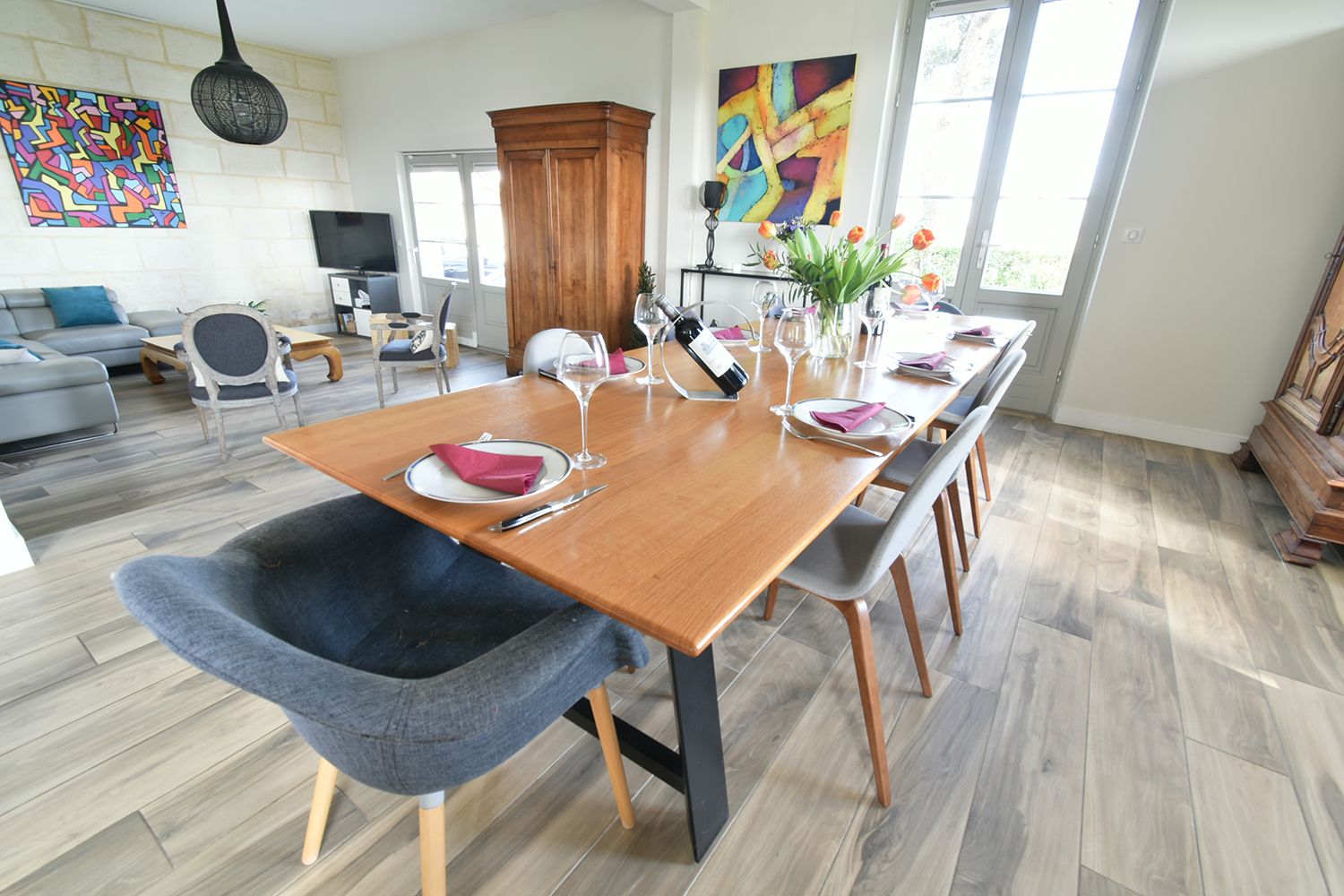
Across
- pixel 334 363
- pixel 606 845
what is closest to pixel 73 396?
pixel 334 363

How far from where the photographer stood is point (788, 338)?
1.42 m

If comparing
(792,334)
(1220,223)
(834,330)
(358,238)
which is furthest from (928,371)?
(358,238)

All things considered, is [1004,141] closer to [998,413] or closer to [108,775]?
[998,413]

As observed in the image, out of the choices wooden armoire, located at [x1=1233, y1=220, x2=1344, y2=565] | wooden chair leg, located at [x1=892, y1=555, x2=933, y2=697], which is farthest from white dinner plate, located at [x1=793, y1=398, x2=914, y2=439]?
wooden armoire, located at [x1=1233, y1=220, x2=1344, y2=565]

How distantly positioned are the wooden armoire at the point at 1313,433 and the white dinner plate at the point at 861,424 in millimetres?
2117

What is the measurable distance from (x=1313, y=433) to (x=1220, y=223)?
4.55ft

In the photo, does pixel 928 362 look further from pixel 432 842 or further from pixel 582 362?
pixel 432 842

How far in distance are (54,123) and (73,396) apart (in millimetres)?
3272

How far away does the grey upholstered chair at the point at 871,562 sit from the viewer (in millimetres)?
1107

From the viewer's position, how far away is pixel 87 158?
485 centimetres

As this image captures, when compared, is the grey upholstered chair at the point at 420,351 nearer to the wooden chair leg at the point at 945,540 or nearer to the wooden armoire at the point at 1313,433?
the wooden chair leg at the point at 945,540

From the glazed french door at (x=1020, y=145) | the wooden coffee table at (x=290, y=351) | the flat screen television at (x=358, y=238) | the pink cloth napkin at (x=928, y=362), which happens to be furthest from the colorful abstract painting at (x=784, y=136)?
the flat screen television at (x=358, y=238)

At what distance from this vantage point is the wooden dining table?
758 millimetres

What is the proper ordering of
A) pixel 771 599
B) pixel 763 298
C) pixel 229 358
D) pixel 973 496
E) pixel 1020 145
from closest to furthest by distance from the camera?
pixel 771 599 → pixel 763 298 → pixel 973 496 → pixel 229 358 → pixel 1020 145
